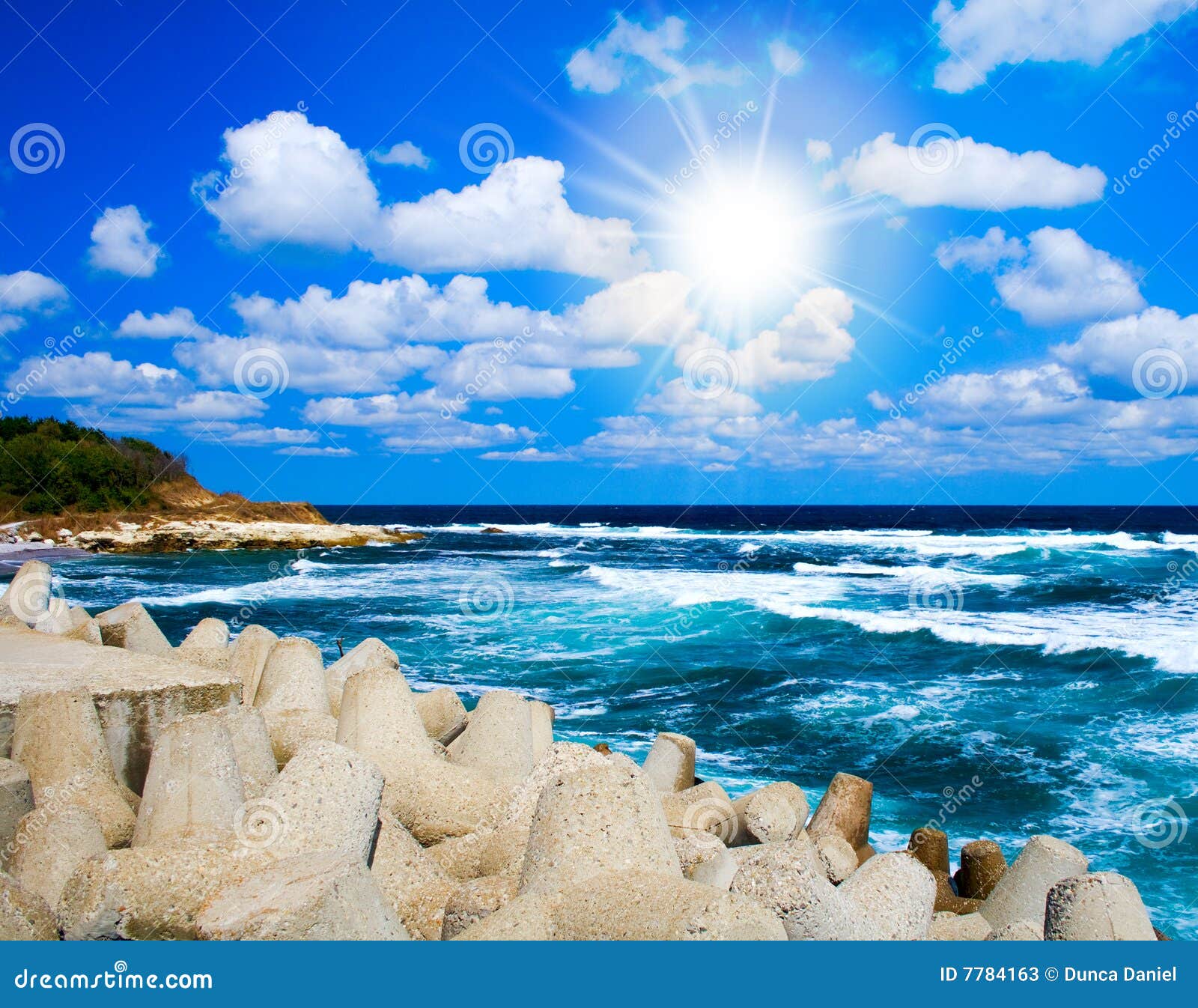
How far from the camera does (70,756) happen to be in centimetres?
486

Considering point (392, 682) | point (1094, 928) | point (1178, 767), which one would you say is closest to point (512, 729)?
point (392, 682)

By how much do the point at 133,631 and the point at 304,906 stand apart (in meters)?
6.77

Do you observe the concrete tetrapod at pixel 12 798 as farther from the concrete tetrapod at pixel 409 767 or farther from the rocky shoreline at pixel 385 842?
the concrete tetrapod at pixel 409 767

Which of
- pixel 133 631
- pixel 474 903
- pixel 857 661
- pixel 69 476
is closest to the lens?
pixel 474 903

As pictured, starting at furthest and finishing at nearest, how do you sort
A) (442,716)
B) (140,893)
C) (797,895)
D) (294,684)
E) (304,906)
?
(442,716) < (294,684) < (797,895) < (140,893) < (304,906)

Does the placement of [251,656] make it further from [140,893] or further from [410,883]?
[140,893]

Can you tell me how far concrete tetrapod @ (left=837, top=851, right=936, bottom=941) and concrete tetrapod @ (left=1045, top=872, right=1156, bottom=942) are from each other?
0.57 metres

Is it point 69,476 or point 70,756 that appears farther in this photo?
point 69,476

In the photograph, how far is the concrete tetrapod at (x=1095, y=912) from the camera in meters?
4.14

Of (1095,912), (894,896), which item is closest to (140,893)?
(894,896)

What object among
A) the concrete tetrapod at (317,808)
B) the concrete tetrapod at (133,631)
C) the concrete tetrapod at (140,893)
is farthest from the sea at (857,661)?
the concrete tetrapod at (140,893)

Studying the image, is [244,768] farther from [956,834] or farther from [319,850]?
[956,834]

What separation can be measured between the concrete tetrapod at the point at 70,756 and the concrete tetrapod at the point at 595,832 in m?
2.22

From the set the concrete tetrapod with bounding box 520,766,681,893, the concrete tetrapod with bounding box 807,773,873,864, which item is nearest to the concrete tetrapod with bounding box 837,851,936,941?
the concrete tetrapod with bounding box 520,766,681,893
